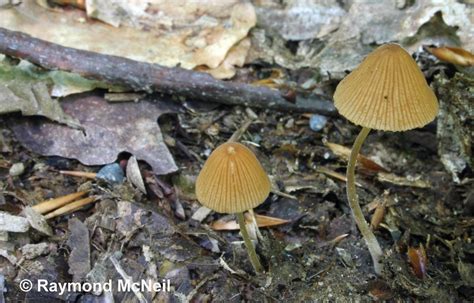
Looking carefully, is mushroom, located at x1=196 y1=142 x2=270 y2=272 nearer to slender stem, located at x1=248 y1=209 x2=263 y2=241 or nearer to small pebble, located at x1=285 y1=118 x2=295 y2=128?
slender stem, located at x1=248 y1=209 x2=263 y2=241

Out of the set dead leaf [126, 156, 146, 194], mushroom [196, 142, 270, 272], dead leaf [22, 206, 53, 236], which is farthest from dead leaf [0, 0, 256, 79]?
mushroom [196, 142, 270, 272]

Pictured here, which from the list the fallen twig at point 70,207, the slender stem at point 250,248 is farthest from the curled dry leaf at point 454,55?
the fallen twig at point 70,207

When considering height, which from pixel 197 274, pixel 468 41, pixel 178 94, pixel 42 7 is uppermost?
pixel 468 41

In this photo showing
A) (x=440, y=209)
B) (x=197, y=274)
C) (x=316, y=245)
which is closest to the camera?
(x=197, y=274)

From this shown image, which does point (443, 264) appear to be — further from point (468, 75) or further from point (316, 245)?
point (468, 75)

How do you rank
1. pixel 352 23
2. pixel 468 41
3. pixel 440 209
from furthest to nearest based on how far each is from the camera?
1. pixel 352 23
2. pixel 468 41
3. pixel 440 209

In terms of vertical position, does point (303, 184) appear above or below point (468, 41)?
below

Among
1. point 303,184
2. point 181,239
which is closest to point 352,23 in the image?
point 303,184
